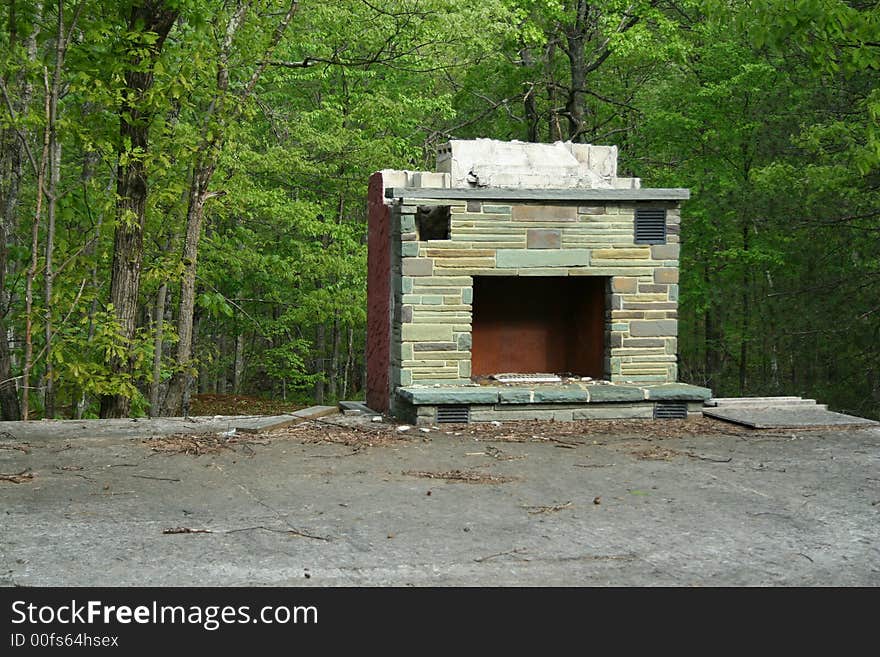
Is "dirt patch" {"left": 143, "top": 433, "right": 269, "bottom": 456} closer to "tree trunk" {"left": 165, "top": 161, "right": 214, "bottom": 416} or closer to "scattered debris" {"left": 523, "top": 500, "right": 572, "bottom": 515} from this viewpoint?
"scattered debris" {"left": 523, "top": 500, "right": 572, "bottom": 515}

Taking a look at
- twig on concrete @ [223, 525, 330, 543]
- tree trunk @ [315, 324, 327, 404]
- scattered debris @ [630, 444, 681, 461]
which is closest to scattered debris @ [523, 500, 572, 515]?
twig on concrete @ [223, 525, 330, 543]

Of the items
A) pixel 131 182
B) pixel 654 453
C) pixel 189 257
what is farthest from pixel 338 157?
pixel 654 453

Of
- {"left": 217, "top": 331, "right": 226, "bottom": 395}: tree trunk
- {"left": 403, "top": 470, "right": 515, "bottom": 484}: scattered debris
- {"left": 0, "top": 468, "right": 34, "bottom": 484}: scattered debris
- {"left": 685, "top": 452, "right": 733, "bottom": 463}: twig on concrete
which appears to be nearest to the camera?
{"left": 0, "top": 468, "right": 34, "bottom": 484}: scattered debris

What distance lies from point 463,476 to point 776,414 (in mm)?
→ 4233

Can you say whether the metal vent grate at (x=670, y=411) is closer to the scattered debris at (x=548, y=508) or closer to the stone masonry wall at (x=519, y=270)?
the stone masonry wall at (x=519, y=270)

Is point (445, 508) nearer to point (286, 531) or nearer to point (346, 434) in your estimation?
point (286, 531)

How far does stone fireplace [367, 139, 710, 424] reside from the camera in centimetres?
888

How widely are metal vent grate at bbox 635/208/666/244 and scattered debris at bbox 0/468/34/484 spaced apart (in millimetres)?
5730

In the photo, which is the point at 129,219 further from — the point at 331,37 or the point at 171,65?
the point at 331,37

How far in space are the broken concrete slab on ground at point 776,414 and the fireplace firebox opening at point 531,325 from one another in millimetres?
1459

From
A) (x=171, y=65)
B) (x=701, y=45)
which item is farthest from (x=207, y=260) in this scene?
(x=701, y=45)

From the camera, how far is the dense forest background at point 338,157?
9508mm

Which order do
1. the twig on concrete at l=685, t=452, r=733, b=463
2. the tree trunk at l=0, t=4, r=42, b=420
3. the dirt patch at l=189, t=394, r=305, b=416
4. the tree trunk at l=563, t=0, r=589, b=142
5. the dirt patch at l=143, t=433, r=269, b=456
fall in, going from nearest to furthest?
1. the twig on concrete at l=685, t=452, r=733, b=463
2. the dirt patch at l=143, t=433, r=269, b=456
3. the tree trunk at l=0, t=4, r=42, b=420
4. the dirt patch at l=189, t=394, r=305, b=416
5. the tree trunk at l=563, t=0, r=589, b=142

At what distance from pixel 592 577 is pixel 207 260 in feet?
41.3
